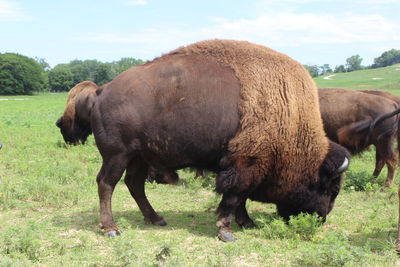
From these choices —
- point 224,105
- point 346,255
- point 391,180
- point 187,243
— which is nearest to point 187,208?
point 187,243

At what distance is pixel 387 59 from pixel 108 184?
146353mm

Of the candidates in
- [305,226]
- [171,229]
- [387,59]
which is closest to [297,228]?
[305,226]

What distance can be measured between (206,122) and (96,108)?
1.58 meters

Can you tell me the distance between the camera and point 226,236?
17.7 ft

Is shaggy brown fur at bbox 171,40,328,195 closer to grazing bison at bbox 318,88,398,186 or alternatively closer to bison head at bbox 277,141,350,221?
bison head at bbox 277,141,350,221

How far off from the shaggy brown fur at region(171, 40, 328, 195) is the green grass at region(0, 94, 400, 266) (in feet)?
2.59

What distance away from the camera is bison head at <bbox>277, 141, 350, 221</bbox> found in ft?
18.0

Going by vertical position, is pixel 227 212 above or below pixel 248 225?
above

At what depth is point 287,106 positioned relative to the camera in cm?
543

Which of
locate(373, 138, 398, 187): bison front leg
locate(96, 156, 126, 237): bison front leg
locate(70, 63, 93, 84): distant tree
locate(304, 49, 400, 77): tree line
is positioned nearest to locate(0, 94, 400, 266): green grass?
locate(96, 156, 126, 237): bison front leg

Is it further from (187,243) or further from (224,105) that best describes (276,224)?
(224,105)

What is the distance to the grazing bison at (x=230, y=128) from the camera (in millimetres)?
5391

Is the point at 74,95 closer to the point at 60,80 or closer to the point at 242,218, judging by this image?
the point at 242,218

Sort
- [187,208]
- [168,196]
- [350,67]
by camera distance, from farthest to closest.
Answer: [350,67] < [168,196] < [187,208]
